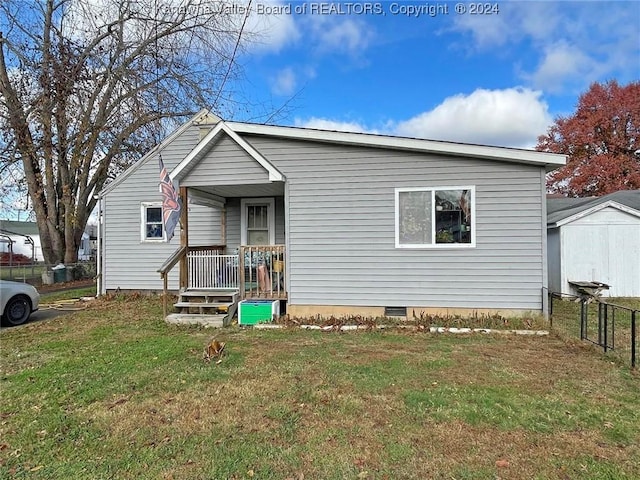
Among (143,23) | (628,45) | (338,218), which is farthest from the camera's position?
(143,23)

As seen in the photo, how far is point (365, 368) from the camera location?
5125 mm

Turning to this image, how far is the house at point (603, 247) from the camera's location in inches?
438

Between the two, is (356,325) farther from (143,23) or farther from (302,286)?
(143,23)

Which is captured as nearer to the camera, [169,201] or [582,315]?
[582,315]

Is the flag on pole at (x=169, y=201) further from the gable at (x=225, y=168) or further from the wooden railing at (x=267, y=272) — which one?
the wooden railing at (x=267, y=272)

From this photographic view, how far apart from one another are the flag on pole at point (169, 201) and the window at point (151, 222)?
379cm

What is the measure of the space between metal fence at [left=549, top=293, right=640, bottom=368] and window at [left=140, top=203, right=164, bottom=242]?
10203 millimetres

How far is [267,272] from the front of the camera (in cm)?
890

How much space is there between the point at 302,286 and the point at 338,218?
63.8 inches

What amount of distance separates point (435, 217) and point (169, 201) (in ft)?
17.6

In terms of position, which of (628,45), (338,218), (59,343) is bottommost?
(59,343)

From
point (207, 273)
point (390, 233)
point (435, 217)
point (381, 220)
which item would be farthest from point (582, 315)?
point (207, 273)

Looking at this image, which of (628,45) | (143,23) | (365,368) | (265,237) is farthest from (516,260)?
(143,23)

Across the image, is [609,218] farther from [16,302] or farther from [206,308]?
[16,302]
